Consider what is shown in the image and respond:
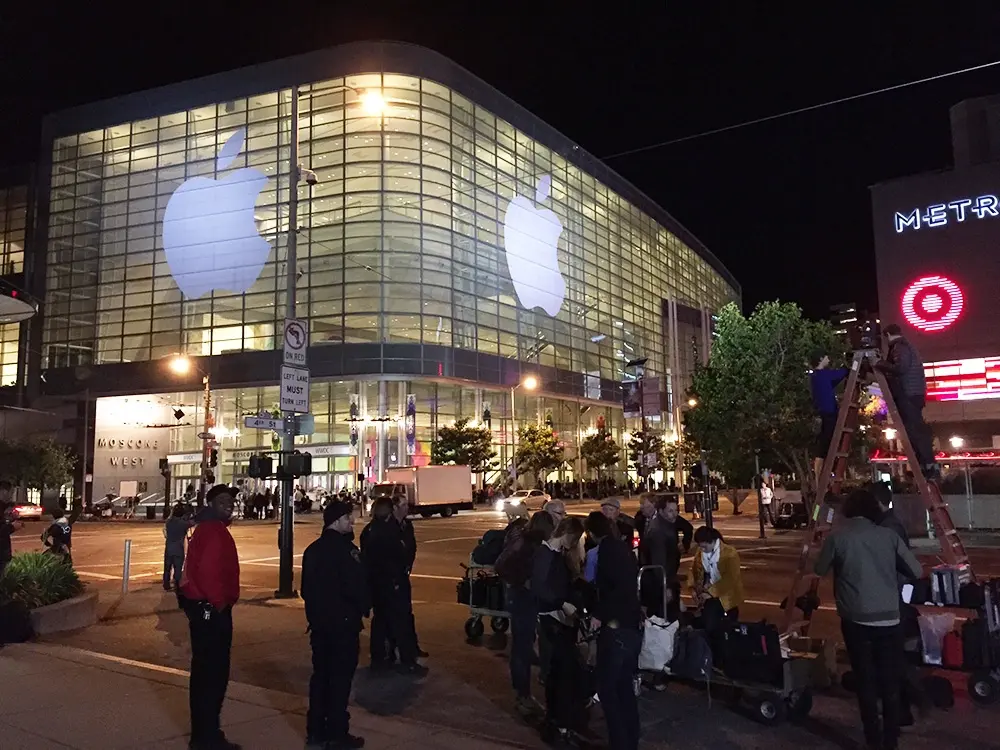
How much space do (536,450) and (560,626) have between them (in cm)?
5406

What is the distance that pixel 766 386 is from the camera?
28922mm

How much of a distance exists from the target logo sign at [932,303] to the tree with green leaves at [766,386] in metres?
7.70

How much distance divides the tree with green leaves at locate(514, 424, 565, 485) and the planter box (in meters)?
49.0

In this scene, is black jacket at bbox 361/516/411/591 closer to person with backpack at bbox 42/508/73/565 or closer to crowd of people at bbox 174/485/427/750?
crowd of people at bbox 174/485/427/750

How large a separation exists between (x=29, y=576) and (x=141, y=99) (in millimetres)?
60253

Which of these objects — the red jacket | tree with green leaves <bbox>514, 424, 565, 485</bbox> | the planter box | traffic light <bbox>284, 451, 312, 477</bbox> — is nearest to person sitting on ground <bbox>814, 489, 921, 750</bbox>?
the red jacket

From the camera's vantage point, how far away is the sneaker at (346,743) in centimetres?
590

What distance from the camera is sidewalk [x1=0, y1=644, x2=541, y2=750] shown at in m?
6.05

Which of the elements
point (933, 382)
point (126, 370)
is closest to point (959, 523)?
point (933, 382)

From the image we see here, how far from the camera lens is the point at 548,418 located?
66.1m

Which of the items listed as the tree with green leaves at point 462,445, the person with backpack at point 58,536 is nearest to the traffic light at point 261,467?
the person with backpack at point 58,536

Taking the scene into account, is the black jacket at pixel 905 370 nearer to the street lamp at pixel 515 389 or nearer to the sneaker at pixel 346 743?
the sneaker at pixel 346 743

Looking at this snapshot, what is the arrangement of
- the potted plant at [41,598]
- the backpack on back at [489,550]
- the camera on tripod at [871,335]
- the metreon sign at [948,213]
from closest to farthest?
the camera on tripod at [871,335]
the potted plant at [41,598]
the backpack on back at [489,550]
the metreon sign at [948,213]

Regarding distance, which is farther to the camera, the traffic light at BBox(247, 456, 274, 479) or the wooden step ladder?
the traffic light at BBox(247, 456, 274, 479)
